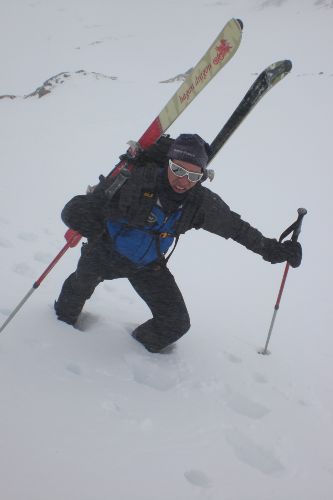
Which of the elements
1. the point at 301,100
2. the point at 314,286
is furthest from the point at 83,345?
the point at 301,100

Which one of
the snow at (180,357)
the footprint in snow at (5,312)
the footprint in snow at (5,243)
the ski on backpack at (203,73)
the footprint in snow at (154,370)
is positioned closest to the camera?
the snow at (180,357)

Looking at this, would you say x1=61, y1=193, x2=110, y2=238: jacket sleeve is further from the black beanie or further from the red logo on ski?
the red logo on ski

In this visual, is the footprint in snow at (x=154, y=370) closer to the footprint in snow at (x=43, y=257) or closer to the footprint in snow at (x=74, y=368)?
the footprint in snow at (x=74, y=368)

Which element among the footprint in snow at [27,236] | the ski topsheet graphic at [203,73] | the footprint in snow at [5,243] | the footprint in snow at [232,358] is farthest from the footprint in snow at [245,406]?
the footprint in snow at [27,236]

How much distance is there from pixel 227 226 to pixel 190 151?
2.63ft

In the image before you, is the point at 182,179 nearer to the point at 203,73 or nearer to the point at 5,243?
the point at 203,73

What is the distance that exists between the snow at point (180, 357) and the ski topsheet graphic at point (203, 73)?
7.04 ft

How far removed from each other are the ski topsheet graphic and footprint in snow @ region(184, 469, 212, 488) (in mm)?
2816

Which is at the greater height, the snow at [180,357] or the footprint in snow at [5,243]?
the snow at [180,357]

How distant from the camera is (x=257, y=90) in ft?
12.4

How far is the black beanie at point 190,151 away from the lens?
3.03 metres

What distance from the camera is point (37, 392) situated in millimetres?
2678

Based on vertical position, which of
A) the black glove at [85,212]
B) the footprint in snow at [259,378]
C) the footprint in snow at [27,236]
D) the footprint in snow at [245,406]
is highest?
the black glove at [85,212]

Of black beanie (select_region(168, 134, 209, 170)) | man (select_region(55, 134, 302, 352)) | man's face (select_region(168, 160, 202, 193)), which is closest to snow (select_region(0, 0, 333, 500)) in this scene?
man (select_region(55, 134, 302, 352))
